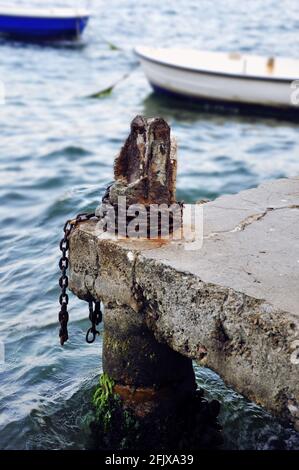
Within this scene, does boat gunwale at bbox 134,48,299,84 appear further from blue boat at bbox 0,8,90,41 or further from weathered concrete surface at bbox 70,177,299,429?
weathered concrete surface at bbox 70,177,299,429

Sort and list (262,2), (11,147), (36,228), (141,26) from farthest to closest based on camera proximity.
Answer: (262,2) → (141,26) → (11,147) → (36,228)

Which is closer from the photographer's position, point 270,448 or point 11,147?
point 270,448

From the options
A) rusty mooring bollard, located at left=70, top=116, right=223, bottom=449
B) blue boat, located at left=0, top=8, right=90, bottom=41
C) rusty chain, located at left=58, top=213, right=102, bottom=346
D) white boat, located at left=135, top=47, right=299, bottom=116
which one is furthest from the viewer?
blue boat, located at left=0, top=8, right=90, bottom=41

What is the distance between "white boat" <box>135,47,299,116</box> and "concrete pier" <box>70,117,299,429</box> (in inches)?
417

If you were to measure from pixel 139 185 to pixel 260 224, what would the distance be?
975 mm

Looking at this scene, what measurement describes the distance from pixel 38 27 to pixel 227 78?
9628 mm

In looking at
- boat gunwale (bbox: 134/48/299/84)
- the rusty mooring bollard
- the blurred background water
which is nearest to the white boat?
boat gunwale (bbox: 134/48/299/84)

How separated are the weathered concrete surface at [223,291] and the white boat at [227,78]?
34.7ft

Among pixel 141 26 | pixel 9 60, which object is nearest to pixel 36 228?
pixel 9 60

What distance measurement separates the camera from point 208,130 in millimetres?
15086

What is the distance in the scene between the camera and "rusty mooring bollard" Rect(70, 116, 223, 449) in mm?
4781

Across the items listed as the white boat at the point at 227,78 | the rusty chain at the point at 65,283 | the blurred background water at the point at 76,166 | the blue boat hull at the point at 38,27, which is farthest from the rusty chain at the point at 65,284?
the blue boat hull at the point at 38,27

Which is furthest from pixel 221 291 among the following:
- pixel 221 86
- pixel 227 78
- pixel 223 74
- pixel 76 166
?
pixel 221 86

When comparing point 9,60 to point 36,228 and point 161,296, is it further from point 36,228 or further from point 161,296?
point 161,296
